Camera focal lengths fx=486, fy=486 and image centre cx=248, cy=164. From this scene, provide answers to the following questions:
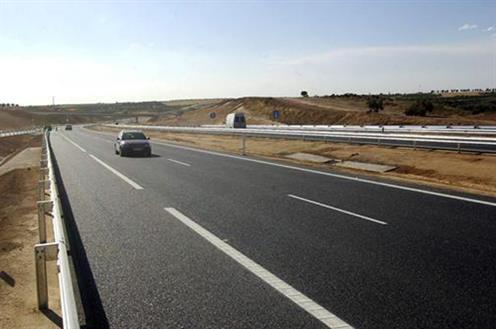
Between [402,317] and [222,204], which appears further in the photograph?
[222,204]

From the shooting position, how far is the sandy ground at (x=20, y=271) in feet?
17.9

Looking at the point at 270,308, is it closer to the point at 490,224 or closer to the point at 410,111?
the point at 490,224

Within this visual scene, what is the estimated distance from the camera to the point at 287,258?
22.4ft

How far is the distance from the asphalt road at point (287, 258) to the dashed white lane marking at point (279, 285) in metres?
0.02

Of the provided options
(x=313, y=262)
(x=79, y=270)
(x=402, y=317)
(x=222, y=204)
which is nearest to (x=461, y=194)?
(x=222, y=204)

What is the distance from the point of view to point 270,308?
5.07m

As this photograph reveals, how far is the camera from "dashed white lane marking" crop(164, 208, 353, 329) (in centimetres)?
472

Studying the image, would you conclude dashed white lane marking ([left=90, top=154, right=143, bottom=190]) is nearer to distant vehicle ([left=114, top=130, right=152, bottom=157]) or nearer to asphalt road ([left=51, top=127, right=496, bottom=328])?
asphalt road ([left=51, top=127, right=496, bottom=328])

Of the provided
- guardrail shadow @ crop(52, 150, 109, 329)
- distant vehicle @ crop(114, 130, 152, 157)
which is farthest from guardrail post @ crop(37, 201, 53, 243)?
distant vehicle @ crop(114, 130, 152, 157)

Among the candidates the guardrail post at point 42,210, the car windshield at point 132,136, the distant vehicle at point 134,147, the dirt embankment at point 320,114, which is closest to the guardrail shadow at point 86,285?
the guardrail post at point 42,210

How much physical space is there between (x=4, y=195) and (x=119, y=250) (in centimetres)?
1069

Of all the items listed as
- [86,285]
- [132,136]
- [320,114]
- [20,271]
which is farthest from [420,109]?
[86,285]

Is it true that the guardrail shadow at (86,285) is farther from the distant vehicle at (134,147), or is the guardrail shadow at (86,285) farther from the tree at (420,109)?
the tree at (420,109)

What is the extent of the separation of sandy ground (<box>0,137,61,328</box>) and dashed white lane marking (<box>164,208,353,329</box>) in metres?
2.40
